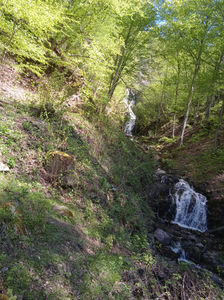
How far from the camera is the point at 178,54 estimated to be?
14609 mm

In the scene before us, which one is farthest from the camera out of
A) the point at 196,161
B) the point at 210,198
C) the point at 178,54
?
the point at 178,54

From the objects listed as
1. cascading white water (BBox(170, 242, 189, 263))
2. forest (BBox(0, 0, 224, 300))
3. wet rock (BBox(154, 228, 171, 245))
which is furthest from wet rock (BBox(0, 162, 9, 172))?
cascading white water (BBox(170, 242, 189, 263))

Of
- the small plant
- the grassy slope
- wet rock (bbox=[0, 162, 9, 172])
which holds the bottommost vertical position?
the grassy slope

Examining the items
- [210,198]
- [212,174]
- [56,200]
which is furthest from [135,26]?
[56,200]

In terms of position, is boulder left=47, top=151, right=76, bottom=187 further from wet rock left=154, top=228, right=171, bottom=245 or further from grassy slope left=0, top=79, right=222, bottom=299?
wet rock left=154, top=228, right=171, bottom=245

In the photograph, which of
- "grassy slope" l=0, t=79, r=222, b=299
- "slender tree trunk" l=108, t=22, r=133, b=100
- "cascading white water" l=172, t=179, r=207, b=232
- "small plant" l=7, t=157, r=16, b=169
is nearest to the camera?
"grassy slope" l=0, t=79, r=222, b=299

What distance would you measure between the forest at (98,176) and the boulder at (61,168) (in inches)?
1.1

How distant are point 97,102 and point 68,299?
9.16 meters

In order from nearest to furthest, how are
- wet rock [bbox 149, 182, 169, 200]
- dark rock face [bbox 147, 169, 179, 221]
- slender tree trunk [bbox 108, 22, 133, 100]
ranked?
dark rock face [bbox 147, 169, 179, 221], wet rock [bbox 149, 182, 169, 200], slender tree trunk [bbox 108, 22, 133, 100]

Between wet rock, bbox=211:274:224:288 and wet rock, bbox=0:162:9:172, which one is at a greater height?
wet rock, bbox=0:162:9:172

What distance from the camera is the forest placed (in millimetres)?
3000

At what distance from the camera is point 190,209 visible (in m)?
9.28

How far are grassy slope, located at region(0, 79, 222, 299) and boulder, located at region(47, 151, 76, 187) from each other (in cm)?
17

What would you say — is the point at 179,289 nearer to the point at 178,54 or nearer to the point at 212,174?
the point at 212,174
